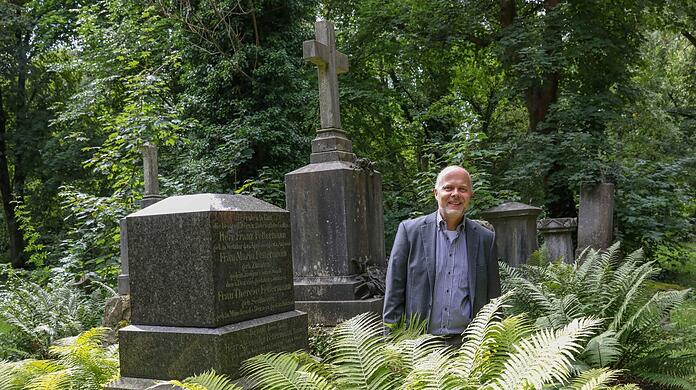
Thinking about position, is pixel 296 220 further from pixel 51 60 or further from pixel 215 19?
pixel 51 60

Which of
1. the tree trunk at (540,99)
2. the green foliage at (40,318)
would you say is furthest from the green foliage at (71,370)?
the tree trunk at (540,99)

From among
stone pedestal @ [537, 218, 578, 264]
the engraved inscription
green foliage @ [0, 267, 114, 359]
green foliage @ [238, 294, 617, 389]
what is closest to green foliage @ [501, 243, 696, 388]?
green foliage @ [238, 294, 617, 389]

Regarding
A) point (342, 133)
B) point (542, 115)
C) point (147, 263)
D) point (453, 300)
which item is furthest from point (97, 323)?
point (542, 115)

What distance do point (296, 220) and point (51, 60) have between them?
17121 mm

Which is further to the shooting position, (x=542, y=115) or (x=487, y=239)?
(x=542, y=115)

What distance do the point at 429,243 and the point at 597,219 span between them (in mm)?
8521

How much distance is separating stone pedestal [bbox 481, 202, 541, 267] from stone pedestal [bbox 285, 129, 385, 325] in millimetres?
3068

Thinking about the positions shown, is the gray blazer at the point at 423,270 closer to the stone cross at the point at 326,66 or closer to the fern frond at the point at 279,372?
the fern frond at the point at 279,372

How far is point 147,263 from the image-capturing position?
4105mm

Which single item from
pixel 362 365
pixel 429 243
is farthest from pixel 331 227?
pixel 362 365

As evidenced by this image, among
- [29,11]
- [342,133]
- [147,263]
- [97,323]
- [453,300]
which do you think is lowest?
[97,323]

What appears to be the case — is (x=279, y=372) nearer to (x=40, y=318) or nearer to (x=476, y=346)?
(x=476, y=346)

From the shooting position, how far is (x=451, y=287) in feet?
12.7

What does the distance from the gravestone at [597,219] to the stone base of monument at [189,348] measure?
8414 mm
